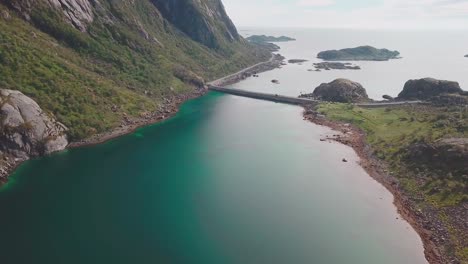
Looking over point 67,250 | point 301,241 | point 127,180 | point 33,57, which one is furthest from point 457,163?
point 33,57

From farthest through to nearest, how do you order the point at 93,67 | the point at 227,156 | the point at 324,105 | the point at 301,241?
1. the point at 324,105
2. the point at 93,67
3. the point at 227,156
4. the point at 301,241

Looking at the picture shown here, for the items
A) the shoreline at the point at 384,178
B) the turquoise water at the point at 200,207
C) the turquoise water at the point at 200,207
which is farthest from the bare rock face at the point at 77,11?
the shoreline at the point at 384,178

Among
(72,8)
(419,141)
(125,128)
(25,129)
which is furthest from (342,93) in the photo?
(25,129)

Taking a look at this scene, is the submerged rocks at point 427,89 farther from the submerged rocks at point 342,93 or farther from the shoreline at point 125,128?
the shoreline at point 125,128

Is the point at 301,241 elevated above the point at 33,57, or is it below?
below

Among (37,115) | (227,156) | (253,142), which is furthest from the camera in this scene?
(253,142)

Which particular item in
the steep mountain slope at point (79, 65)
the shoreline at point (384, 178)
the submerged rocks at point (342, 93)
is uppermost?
the steep mountain slope at point (79, 65)

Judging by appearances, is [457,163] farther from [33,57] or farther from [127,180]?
[33,57]
